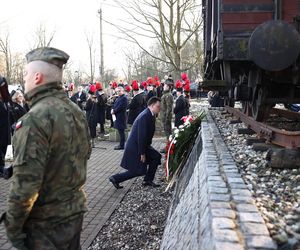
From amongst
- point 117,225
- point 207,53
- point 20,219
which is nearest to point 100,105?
point 207,53

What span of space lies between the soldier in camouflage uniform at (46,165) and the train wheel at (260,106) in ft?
16.3

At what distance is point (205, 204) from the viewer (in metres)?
3.12

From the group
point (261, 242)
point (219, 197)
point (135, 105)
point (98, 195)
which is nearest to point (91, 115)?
point (135, 105)

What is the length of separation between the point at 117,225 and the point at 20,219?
3.50 metres

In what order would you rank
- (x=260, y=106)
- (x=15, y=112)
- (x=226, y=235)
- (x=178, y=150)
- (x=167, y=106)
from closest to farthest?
(x=226, y=235) → (x=260, y=106) → (x=178, y=150) → (x=15, y=112) → (x=167, y=106)

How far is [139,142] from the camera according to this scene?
7.63m

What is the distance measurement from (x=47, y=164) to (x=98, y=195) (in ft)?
16.2

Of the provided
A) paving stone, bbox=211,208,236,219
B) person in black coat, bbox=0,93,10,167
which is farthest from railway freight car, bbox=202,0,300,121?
person in black coat, bbox=0,93,10,167

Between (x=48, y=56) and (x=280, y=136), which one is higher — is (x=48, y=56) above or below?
above

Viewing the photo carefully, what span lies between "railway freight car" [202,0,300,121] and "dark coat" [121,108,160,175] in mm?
1232

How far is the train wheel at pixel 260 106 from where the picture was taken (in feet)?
24.0

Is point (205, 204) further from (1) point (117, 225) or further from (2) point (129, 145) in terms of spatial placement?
(2) point (129, 145)

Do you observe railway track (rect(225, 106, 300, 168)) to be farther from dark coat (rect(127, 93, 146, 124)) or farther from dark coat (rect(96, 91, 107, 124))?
dark coat (rect(96, 91, 107, 124))

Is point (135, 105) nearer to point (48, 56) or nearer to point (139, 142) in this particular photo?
point (139, 142)
